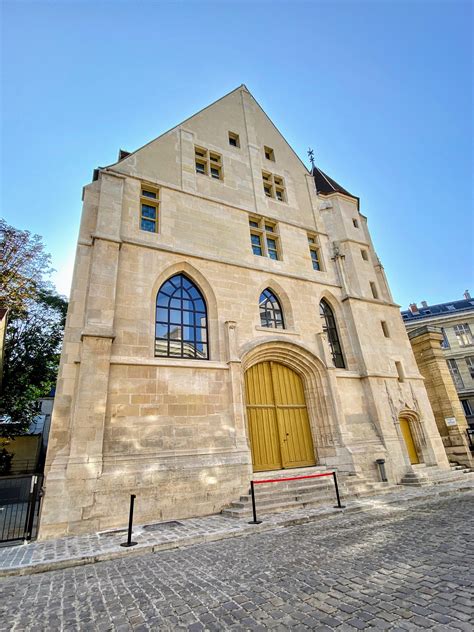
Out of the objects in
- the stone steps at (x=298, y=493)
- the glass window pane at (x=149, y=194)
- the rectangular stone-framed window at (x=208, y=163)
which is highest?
the rectangular stone-framed window at (x=208, y=163)

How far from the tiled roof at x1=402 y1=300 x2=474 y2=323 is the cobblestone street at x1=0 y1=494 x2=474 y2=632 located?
1262 inches

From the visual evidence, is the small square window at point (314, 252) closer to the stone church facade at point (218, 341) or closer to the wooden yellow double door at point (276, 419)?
the stone church facade at point (218, 341)

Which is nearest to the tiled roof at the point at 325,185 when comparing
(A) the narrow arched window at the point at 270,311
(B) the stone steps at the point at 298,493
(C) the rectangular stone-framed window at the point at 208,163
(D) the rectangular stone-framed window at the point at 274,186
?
(D) the rectangular stone-framed window at the point at 274,186

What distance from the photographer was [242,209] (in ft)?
40.7

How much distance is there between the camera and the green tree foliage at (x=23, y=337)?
43.7ft

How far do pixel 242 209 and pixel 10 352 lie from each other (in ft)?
39.3

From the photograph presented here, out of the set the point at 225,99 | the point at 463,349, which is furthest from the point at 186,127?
the point at 463,349

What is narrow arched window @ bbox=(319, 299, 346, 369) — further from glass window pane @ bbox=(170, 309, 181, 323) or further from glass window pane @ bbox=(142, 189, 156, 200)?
A: glass window pane @ bbox=(142, 189, 156, 200)

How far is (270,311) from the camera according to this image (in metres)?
11.5

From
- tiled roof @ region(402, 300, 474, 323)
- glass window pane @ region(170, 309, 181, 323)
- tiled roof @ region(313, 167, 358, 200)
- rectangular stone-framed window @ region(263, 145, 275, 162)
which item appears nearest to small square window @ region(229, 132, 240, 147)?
rectangular stone-framed window @ region(263, 145, 275, 162)

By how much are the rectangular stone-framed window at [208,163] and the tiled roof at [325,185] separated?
18.6 ft

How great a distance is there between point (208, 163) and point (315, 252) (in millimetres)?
5934

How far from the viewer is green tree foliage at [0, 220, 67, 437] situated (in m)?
13.3

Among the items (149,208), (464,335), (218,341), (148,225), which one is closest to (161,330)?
(218,341)
